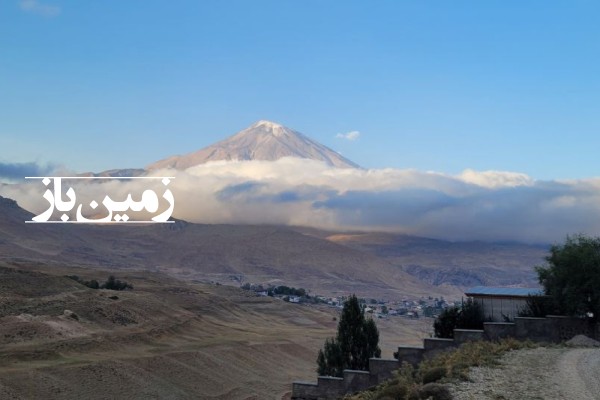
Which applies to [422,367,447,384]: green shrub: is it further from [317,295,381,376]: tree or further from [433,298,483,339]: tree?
[317,295,381,376]: tree

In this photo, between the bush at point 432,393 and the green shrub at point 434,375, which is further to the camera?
the green shrub at point 434,375

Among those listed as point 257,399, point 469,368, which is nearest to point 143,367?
point 257,399

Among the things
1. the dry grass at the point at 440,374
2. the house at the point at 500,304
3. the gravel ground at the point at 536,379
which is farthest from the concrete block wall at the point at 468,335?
the house at the point at 500,304

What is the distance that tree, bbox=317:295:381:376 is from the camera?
44.4 m

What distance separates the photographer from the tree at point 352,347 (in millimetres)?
44406

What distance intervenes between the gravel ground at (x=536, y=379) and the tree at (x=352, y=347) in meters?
24.6

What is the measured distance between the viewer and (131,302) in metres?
93.7

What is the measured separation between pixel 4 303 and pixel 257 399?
2938cm

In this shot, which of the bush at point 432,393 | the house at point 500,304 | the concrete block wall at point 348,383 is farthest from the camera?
the house at point 500,304

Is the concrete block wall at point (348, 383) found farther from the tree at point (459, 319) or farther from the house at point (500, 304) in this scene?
the house at point (500, 304)

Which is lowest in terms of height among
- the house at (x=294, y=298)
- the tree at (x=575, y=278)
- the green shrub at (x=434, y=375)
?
the house at (x=294, y=298)

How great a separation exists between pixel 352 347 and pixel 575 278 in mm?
19113

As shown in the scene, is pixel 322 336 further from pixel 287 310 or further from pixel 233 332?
pixel 287 310

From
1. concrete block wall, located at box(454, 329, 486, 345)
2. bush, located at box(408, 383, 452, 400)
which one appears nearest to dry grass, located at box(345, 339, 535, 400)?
bush, located at box(408, 383, 452, 400)
